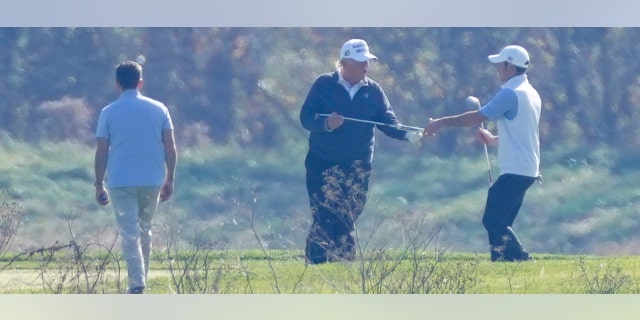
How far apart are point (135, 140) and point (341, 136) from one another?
1.73 m

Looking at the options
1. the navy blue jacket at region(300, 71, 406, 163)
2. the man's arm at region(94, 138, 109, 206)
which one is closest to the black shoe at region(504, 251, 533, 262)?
the navy blue jacket at region(300, 71, 406, 163)

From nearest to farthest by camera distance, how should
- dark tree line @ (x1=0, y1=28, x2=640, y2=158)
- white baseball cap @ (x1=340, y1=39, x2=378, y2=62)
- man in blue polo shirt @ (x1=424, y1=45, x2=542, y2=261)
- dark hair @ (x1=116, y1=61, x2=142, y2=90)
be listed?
dark hair @ (x1=116, y1=61, x2=142, y2=90)
man in blue polo shirt @ (x1=424, y1=45, x2=542, y2=261)
white baseball cap @ (x1=340, y1=39, x2=378, y2=62)
dark tree line @ (x1=0, y1=28, x2=640, y2=158)

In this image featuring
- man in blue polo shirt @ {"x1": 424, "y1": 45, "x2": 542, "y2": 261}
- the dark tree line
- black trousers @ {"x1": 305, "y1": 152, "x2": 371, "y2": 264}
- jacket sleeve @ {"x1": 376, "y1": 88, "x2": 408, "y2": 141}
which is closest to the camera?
black trousers @ {"x1": 305, "y1": 152, "x2": 371, "y2": 264}

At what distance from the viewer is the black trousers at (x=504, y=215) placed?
12398 mm

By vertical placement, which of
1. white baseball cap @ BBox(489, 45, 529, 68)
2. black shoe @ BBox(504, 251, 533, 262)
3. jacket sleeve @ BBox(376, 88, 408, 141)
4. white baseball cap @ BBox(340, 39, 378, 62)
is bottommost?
black shoe @ BBox(504, 251, 533, 262)

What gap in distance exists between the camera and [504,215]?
12.4 meters

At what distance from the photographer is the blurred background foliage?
46.3 ft

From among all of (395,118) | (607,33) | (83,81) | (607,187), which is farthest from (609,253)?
(83,81)

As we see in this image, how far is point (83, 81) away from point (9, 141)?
0.86 meters

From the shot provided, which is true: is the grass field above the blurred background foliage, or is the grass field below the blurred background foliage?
below

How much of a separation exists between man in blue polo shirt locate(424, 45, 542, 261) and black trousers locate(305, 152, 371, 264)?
0.64 metres

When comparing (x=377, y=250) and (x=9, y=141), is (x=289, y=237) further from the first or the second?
(x=9, y=141)

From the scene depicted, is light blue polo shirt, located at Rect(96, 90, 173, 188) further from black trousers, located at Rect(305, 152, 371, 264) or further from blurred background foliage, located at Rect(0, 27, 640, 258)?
blurred background foliage, located at Rect(0, 27, 640, 258)

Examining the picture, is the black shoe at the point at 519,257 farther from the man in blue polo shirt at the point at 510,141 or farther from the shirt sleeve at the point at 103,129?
the shirt sleeve at the point at 103,129
